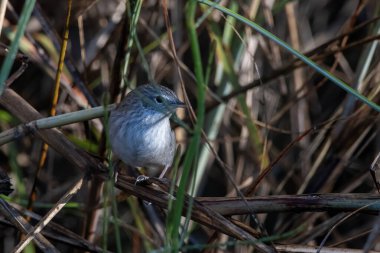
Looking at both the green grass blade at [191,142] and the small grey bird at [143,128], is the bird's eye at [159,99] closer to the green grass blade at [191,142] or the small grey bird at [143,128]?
the small grey bird at [143,128]

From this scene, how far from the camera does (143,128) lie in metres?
3.52

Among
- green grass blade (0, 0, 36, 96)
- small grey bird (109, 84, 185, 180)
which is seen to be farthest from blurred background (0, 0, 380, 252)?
green grass blade (0, 0, 36, 96)

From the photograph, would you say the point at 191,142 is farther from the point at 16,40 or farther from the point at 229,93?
the point at 229,93

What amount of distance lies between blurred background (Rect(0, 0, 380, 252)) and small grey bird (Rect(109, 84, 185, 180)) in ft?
0.33

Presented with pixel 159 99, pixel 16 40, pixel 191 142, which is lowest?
pixel 191 142

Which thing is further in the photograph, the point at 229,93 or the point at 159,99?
the point at 229,93

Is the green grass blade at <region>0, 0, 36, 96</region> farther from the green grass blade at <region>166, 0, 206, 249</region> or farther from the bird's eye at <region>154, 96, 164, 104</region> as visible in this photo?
the bird's eye at <region>154, 96, 164, 104</region>

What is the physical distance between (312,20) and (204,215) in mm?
3455

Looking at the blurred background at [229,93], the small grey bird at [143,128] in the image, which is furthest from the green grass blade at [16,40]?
the small grey bird at [143,128]

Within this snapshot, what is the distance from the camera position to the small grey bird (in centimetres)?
343

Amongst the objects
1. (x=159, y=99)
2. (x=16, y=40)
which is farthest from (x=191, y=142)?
(x=159, y=99)

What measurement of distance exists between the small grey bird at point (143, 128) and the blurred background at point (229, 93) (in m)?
0.10

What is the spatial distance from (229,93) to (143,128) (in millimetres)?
803

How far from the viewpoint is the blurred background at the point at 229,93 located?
3707mm
